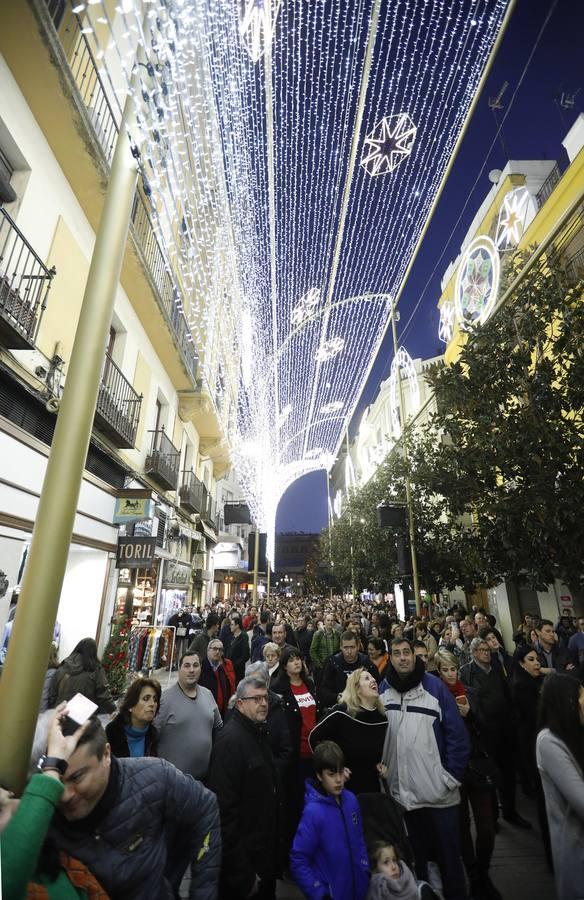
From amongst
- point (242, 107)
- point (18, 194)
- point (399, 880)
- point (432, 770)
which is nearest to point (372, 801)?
point (399, 880)

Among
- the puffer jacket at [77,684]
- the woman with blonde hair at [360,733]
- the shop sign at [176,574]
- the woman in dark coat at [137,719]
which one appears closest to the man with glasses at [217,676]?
the puffer jacket at [77,684]

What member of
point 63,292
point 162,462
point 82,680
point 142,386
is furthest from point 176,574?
point 82,680

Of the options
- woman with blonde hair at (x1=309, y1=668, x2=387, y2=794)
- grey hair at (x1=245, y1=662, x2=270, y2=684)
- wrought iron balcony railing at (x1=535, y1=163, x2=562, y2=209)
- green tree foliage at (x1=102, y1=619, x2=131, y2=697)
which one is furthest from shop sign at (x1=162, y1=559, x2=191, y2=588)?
wrought iron balcony railing at (x1=535, y1=163, x2=562, y2=209)

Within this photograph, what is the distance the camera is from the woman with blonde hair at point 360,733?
3512mm

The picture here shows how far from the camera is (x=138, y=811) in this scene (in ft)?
6.42

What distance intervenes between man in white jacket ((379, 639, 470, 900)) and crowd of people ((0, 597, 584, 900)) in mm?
12

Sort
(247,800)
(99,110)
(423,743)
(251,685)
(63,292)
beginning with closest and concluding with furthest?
1. (247,800)
2. (251,685)
3. (423,743)
4. (63,292)
5. (99,110)

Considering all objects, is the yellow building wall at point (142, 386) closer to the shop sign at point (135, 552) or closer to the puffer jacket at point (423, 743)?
the shop sign at point (135, 552)

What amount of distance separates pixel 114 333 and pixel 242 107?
5989mm

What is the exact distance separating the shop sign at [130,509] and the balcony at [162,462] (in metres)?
1.61

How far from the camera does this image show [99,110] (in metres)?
8.59

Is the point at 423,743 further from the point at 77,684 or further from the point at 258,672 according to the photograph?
the point at 77,684

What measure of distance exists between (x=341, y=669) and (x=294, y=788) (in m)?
1.73

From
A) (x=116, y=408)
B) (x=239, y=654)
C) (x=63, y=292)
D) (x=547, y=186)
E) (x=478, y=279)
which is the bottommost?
(x=239, y=654)
